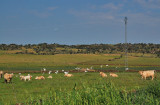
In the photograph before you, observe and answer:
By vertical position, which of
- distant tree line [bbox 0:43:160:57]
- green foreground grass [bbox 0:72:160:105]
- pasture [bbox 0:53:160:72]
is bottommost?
pasture [bbox 0:53:160:72]

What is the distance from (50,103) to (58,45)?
176m

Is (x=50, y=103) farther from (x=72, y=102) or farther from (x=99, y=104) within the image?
(x=99, y=104)

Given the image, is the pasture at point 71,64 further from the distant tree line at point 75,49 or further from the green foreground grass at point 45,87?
the green foreground grass at point 45,87

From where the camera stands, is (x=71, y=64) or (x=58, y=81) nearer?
(x=58, y=81)

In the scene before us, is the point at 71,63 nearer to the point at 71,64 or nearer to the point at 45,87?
the point at 71,64

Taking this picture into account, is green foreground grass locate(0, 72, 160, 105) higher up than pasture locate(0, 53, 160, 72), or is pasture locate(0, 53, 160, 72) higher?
green foreground grass locate(0, 72, 160, 105)

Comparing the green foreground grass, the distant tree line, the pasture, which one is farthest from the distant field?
the green foreground grass

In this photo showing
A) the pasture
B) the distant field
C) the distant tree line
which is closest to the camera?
the pasture

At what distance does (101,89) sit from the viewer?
11.6 m

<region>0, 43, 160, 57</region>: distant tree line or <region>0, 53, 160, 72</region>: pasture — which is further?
<region>0, 43, 160, 57</region>: distant tree line

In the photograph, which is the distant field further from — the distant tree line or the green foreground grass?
the green foreground grass

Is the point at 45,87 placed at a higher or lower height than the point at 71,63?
higher

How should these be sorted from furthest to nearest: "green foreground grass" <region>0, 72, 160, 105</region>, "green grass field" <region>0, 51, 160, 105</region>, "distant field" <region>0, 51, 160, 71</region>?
"distant field" <region>0, 51, 160, 71</region> < "green grass field" <region>0, 51, 160, 105</region> < "green foreground grass" <region>0, 72, 160, 105</region>

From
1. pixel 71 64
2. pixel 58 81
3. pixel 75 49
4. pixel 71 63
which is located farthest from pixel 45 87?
pixel 75 49
